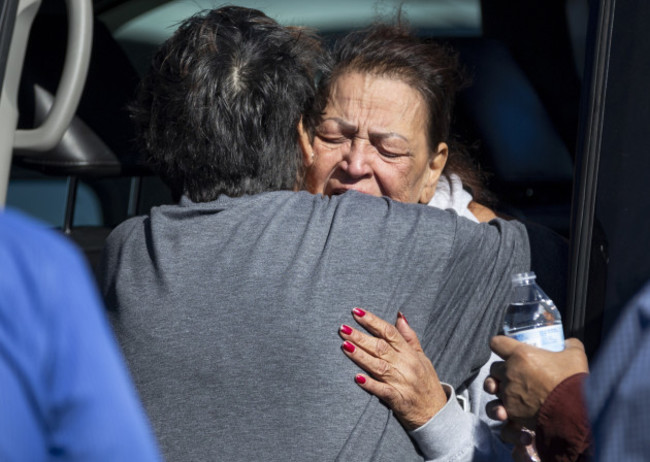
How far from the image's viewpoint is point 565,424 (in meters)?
1.53

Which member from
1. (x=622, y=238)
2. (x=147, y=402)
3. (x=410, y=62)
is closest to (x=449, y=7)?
(x=410, y=62)

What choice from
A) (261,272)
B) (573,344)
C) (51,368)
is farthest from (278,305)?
(51,368)

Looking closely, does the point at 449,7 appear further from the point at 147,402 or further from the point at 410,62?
the point at 147,402

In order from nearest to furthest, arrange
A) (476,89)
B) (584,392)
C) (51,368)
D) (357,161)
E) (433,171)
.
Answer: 1. (51,368)
2. (584,392)
3. (357,161)
4. (433,171)
5. (476,89)

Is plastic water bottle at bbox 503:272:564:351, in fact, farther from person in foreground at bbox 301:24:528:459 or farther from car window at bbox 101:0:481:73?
car window at bbox 101:0:481:73

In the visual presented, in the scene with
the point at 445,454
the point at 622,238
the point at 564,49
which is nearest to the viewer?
the point at 622,238

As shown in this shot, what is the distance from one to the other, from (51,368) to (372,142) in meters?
1.59

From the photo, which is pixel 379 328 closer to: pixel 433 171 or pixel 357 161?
pixel 357 161

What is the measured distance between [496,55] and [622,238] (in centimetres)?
124

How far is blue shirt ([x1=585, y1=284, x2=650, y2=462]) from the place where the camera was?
88 centimetres

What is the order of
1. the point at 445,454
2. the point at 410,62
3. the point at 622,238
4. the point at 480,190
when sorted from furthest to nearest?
the point at 480,190
the point at 410,62
the point at 445,454
the point at 622,238

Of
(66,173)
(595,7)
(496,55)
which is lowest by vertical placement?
(66,173)

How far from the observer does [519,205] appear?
2807 millimetres

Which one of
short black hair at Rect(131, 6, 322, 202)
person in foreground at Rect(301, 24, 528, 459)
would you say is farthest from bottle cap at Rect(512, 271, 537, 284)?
person in foreground at Rect(301, 24, 528, 459)
